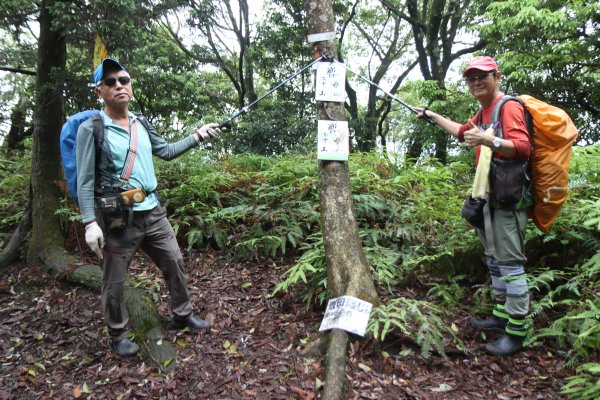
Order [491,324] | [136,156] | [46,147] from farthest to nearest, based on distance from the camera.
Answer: [46,147]
[491,324]
[136,156]

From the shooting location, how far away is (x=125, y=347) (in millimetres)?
3553

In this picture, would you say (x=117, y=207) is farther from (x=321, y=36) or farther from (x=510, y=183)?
(x=510, y=183)

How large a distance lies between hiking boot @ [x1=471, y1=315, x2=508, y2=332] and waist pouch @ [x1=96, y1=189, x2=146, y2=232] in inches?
138

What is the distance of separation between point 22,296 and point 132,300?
2063 millimetres

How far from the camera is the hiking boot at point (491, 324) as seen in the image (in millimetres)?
3611

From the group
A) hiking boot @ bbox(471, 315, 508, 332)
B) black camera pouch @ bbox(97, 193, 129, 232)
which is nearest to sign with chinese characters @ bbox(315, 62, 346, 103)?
black camera pouch @ bbox(97, 193, 129, 232)

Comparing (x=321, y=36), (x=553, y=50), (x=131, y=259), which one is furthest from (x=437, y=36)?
(x=131, y=259)

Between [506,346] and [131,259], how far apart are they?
3.61 metres

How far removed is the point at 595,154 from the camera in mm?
5168

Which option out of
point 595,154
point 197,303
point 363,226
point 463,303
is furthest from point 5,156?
point 595,154

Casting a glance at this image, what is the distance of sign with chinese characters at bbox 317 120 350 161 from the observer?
3.64 metres

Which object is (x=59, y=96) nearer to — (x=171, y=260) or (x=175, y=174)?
(x=175, y=174)

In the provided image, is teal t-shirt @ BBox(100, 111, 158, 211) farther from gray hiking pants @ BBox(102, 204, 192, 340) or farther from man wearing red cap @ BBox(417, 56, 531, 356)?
man wearing red cap @ BBox(417, 56, 531, 356)

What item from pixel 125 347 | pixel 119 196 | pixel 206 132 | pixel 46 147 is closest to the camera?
pixel 119 196
